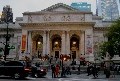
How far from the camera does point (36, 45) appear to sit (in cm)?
8306

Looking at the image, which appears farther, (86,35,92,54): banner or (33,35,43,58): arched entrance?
(33,35,43,58): arched entrance

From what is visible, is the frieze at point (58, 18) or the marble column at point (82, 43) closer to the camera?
the marble column at point (82, 43)

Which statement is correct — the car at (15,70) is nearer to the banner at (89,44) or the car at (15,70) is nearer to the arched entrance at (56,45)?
the banner at (89,44)

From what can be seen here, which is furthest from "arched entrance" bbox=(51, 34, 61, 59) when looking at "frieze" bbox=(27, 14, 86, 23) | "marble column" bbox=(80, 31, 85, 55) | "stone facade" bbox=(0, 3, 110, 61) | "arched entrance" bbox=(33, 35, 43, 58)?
"marble column" bbox=(80, 31, 85, 55)

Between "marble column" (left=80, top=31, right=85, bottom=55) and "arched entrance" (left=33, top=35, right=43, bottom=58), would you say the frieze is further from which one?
"arched entrance" (left=33, top=35, right=43, bottom=58)

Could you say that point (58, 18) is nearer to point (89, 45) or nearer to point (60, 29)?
point (60, 29)

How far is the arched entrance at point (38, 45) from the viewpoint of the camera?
267 ft

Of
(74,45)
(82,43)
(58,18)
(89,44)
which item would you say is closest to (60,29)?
(58,18)

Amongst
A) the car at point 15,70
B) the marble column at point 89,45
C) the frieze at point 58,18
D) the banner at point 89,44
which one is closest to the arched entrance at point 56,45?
the frieze at point 58,18

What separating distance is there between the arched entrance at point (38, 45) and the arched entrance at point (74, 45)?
849 centimetres

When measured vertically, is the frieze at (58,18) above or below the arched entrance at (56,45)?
above

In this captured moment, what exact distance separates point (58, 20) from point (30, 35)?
857cm

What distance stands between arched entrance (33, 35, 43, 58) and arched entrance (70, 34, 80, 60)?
849 cm

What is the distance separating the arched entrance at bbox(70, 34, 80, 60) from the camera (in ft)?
267
